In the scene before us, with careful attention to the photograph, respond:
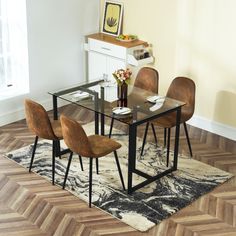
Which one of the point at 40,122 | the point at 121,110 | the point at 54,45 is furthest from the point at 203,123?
the point at 40,122

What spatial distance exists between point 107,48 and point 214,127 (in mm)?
1703

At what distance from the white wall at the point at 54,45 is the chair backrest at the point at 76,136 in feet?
6.72

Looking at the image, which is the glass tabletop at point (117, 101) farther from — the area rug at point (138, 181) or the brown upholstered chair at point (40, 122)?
the area rug at point (138, 181)

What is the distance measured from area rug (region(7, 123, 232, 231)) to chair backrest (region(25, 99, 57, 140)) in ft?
1.61

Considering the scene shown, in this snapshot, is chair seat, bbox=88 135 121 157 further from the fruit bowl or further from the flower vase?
the fruit bowl

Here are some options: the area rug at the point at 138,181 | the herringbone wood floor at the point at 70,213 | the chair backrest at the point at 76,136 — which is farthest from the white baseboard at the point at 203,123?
the chair backrest at the point at 76,136

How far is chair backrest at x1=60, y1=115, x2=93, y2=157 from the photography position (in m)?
4.41

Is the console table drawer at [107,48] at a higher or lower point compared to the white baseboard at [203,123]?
higher

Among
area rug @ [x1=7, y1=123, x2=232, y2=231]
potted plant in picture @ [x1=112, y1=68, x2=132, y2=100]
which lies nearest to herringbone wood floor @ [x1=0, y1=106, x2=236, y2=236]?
area rug @ [x1=7, y1=123, x2=232, y2=231]

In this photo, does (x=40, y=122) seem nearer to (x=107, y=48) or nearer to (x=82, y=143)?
(x=82, y=143)

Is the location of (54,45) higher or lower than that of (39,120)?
higher

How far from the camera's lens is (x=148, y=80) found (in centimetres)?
579

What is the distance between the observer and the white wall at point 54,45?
641 cm

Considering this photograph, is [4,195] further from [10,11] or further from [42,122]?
[10,11]
